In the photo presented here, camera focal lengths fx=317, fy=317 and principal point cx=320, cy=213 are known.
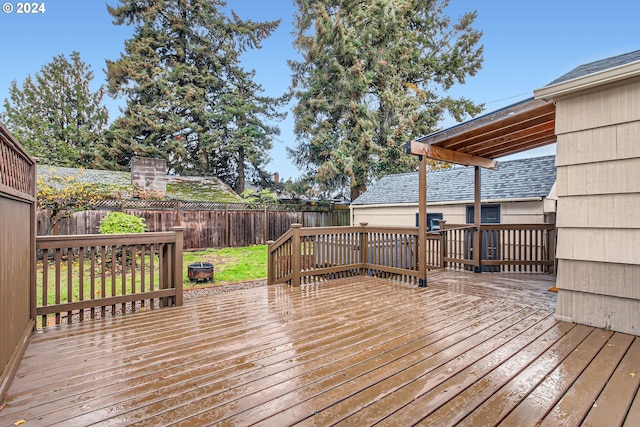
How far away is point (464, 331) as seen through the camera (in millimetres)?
2926

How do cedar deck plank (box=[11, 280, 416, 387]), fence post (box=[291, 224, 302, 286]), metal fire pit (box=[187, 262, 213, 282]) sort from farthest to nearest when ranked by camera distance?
metal fire pit (box=[187, 262, 213, 282])
fence post (box=[291, 224, 302, 286])
cedar deck plank (box=[11, 280, 416, 387])

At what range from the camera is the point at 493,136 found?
15.8ft

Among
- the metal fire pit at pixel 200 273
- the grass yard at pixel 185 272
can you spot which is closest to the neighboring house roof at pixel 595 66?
the grass yard at pixel 185 272

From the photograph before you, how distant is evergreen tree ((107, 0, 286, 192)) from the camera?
18812mm

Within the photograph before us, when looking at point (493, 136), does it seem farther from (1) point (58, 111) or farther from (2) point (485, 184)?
(1) point (58, 111)

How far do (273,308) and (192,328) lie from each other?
962mm

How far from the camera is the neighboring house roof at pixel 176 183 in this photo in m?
11.7

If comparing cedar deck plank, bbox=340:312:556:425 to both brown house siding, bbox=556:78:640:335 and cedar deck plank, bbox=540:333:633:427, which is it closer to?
cedar deck plank, bbox=540:333:633:427

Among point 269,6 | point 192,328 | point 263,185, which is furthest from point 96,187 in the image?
point 269,6

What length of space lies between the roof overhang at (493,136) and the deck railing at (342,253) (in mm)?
1385

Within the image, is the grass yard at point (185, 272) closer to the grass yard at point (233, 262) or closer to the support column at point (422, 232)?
the grass yard at point (233, 262)

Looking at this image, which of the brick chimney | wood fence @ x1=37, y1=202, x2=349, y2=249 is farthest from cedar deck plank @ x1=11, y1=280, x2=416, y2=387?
the brick chimney

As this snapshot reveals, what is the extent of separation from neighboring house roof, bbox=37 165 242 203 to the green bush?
298 centimetres

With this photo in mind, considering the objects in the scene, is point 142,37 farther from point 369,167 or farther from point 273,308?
point 273,308
